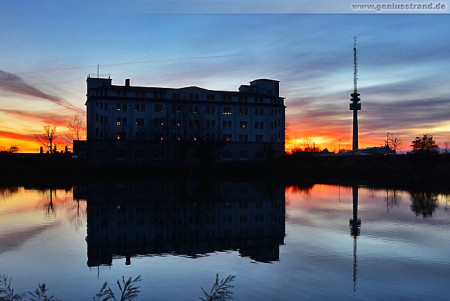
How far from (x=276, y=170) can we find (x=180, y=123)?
25544 mm

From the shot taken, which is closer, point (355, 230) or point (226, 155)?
point (355, 230)

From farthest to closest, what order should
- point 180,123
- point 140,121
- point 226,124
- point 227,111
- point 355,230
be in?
point 227,111 < point 226,124 < point 180,123 < point 140,121 < point 355,230

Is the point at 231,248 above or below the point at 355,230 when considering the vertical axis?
below

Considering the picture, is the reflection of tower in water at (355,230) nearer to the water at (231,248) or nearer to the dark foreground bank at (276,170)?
the water at (231,248)

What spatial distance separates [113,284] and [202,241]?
651cm

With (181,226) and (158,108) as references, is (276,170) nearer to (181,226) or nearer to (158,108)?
(158,108)

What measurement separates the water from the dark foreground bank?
3193cm

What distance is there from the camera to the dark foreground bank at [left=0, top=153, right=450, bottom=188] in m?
61.9

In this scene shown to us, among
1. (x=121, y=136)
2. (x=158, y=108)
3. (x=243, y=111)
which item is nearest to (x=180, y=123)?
(x=158, y=108)

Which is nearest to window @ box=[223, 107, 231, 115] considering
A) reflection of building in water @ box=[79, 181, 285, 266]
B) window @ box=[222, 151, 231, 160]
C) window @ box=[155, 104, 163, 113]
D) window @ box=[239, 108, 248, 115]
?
window @ box=[239, 108, 248, 115]

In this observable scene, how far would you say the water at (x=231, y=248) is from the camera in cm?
1221

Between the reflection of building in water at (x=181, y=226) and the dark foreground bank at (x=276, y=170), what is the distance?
97.9ft

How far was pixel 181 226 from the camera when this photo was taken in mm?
21656

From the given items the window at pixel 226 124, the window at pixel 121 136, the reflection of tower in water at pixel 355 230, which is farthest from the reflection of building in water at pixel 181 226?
the window at pixel 226 124
